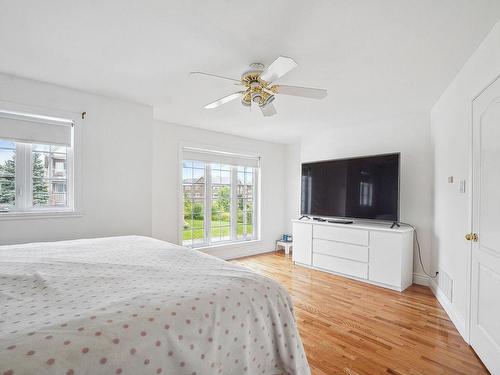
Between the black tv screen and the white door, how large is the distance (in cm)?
156

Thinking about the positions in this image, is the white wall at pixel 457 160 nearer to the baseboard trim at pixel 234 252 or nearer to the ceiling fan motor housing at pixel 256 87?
the ceiling fan motor housing at pixel 256 87

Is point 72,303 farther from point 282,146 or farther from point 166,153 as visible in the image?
point 282,146

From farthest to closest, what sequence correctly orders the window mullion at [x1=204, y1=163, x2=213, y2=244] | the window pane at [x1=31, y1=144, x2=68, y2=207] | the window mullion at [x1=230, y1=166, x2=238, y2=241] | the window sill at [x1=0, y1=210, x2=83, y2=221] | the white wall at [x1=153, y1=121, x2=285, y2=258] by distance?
1. the window mullion at [x1=230, y1=166, x2=238, y2=241]
2. the window mullion at [x1=204, y1=163, x2=213, y2=244]
3. the white wall at [x1=153, y1=121, x2=285, y2=258]
4. the window pane at [x1=31, y1=144, x2=68, y2=207]
5. the window sill at [x1=0, y1=210, x2=83, y2=221]

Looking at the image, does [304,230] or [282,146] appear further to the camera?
[282,146]

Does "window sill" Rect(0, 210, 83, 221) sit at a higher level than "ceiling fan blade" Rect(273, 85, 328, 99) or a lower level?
lower

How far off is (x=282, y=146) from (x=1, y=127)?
14.9 feet

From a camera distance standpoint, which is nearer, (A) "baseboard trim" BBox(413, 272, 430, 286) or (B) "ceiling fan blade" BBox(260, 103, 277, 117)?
(B) "ceiling fan blade" BBox(260, 103, 277, 117)

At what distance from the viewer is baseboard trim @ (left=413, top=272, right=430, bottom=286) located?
3535 millimetres

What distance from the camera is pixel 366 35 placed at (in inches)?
71.9

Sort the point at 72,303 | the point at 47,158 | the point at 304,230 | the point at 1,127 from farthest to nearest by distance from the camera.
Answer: the point at 304,230, the point at 47,158, the point at 1,127, the point at 72,303

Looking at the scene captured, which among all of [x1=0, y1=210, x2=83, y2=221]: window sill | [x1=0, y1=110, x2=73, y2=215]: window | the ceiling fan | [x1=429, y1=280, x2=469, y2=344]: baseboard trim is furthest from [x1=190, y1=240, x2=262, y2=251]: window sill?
[x1=429, y1=280, x2=469, y2=344]: baseboard trim

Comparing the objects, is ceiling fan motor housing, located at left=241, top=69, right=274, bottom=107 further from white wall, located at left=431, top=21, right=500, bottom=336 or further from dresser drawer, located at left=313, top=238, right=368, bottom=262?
dresser drawer, located at left=313, top=238, right=368, bottom=262

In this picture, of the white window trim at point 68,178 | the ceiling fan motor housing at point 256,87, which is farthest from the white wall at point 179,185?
the ceiling fan motor housing at point 256,87

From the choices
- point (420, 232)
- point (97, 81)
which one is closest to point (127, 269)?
point (97, 81)
